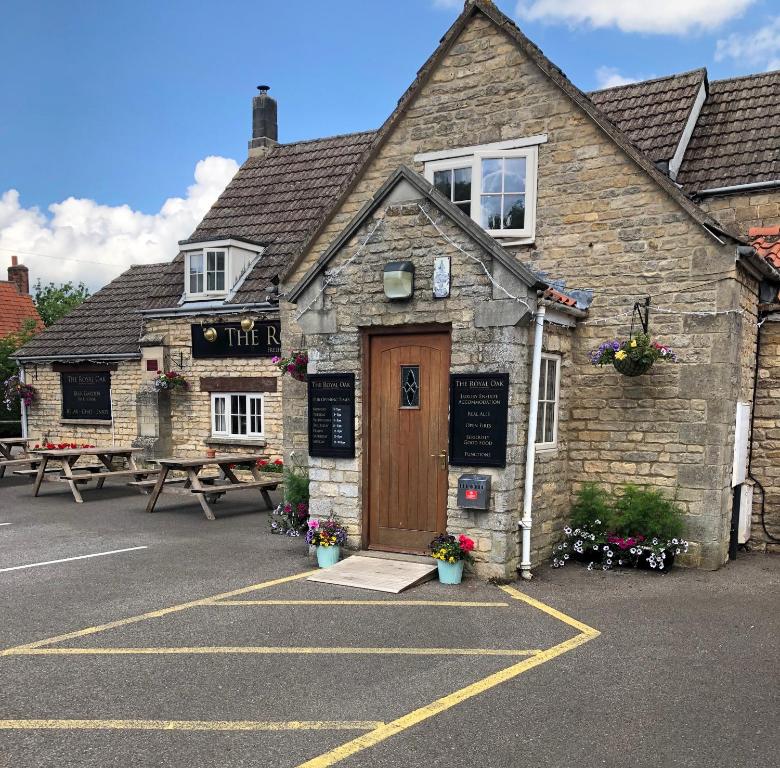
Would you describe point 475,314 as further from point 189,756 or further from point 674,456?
point 189,756

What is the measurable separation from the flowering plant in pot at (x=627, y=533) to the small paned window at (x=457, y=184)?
4.45 m

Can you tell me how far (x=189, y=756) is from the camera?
4086 mm

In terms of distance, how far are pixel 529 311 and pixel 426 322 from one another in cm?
123

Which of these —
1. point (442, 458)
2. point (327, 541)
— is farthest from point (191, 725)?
point (442, 458)

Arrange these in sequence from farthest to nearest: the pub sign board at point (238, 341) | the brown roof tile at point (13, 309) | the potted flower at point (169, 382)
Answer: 1. the brown roof tile at point (13, 309)
2. the potted flower at point (169, 382)
3. the pub sign board at point (238, 341)

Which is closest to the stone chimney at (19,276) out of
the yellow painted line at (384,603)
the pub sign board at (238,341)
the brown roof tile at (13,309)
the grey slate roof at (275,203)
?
the brown roof tile at (13,309)

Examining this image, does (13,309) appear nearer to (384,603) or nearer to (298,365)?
(298,365)

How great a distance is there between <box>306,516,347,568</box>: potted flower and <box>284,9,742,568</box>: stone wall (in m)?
3.21

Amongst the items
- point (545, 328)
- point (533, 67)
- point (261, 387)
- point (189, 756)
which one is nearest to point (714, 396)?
point (545, 328)

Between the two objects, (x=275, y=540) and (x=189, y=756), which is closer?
(x=189, y=756)

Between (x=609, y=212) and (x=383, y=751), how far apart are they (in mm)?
7144

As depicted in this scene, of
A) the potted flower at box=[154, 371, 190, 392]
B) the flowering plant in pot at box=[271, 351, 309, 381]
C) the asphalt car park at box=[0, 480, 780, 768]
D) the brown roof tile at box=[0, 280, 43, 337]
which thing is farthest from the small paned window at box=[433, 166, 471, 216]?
the brown roof tile at box=[0, 280, 43, 337]

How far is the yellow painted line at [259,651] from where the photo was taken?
18.7 feet

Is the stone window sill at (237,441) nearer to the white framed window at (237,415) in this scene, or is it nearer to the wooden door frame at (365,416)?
the white framed window at (237,415)
